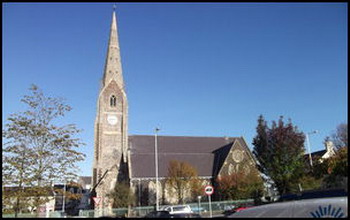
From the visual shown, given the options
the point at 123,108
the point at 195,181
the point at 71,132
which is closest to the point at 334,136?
the point at 195,181

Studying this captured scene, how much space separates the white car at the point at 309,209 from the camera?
6082 mm

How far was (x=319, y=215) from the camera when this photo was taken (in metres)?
6.16

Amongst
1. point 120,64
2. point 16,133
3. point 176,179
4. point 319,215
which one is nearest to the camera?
point 319,215

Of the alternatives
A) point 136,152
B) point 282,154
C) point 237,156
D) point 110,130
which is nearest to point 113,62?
point 110,130

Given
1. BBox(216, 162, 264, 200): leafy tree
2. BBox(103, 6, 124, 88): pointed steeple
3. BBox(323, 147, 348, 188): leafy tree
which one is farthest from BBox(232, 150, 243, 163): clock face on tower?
BBox(103, 6, 124, 88): pointed steeple

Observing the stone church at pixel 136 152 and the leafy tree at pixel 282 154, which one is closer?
the leafy tree at pixel 282 154

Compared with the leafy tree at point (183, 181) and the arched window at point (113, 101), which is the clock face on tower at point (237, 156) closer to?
the leafy tree at point (183, 181)

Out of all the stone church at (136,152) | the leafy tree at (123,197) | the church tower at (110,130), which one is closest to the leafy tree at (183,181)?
the stone church at (136,152)

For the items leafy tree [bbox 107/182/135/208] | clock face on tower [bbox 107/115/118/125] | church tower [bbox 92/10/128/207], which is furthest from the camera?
clock face on tower [bbox 107/115/118/125]

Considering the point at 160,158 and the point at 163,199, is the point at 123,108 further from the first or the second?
the point at 163,199

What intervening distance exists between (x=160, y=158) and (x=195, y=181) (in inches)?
350

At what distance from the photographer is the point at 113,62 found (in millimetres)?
55031

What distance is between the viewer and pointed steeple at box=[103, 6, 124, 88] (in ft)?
176

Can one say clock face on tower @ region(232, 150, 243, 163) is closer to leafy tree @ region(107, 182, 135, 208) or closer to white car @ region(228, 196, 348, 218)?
leafy tree @ region(107, 182, 135, 208)
